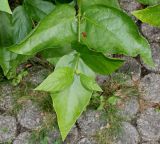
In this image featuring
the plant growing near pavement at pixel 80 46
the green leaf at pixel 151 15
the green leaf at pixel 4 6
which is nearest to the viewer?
the green leaf at pixel 4 6

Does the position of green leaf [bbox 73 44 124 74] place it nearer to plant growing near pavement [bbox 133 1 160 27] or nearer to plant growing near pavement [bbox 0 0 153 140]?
plant growing near pavement [bbox 0 0 153 140]

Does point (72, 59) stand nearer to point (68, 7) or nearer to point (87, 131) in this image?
point (68, 7)

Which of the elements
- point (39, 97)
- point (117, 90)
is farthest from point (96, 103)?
point (39, 97)

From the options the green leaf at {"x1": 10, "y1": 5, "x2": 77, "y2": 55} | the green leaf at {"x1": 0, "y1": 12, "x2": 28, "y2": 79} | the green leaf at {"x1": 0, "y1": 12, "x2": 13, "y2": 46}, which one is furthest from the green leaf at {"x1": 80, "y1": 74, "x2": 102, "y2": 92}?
the green leaf at {"x1": 0, "y1": 12, "x2": 13, "y2": 46}

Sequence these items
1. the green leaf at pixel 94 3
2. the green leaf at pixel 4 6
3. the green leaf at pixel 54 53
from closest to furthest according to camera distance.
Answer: the green leaf at pixel 4 6, the green leaf at pixel 94 3, the green leaf at pixel 54 53

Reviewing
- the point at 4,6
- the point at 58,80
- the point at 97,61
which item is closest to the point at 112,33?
the point at 97,61

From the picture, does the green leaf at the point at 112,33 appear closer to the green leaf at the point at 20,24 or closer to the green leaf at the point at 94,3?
the green leaf at the point at 94,3

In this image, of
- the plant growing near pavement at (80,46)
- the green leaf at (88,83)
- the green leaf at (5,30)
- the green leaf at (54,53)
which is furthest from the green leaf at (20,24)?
the green leaf at (88,83)

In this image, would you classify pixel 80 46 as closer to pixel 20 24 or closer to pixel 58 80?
pixel 58 80
